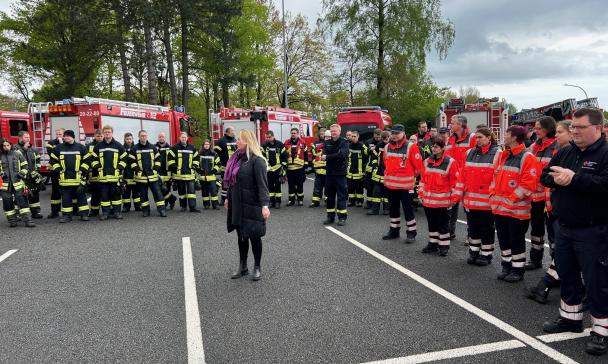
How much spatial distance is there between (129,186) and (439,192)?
7565 millimetres

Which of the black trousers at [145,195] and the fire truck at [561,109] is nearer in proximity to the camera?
the black trousers at [145,195]

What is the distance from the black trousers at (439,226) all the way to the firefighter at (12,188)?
793cm

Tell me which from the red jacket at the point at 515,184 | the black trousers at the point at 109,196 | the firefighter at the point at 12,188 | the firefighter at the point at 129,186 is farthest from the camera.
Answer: the firefighter at the point at 129,186

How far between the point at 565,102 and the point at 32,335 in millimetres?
14267

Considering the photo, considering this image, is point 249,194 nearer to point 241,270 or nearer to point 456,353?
point 241,270

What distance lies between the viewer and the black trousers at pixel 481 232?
5508 mm

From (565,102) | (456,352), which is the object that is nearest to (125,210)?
(456,352)

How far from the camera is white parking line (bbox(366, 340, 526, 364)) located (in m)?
3.22

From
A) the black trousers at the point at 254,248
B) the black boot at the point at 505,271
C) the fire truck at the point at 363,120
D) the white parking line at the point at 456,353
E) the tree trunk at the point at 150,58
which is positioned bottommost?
the white parking line at the point at 456,353

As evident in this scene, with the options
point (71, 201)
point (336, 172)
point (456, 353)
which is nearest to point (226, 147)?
point (71, 201)

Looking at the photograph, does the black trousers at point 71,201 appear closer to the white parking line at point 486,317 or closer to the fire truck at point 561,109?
the white parking line at point 486,317

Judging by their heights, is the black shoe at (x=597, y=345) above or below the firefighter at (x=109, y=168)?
below

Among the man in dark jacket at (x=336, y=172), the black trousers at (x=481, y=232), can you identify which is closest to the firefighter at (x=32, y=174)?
the man in dark jacket at (x=336, y=172)

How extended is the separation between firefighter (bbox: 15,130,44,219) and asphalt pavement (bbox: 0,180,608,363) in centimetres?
288
